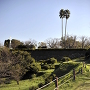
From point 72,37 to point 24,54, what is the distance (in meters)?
25.7

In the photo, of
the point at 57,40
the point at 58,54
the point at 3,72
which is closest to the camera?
the point at 3,72

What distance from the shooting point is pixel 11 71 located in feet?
45.6

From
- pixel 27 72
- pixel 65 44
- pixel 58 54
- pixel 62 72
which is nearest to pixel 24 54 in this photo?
pixel 27 72

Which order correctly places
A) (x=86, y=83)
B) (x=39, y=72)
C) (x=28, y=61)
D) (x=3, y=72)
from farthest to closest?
(x=28, y=61) → (x=39, y=72) → (x=3, y=72) → (x=86, y=83)

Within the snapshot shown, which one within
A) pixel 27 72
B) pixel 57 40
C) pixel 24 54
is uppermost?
pixel 57 40

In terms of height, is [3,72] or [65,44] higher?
[65,44]

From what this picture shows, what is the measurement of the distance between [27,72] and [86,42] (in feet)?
95.7

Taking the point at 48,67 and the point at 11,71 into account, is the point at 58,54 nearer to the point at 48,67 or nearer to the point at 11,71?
the point at 48,67

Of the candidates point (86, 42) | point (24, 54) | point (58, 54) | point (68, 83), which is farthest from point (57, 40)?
point (68, 83)

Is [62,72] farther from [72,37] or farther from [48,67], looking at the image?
[72,37]

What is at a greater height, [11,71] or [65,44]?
[65,44]

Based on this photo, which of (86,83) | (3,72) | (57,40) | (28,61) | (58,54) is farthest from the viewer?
(57,40)

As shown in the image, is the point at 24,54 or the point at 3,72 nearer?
the point at 3,72

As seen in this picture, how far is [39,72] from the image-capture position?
18312mm
